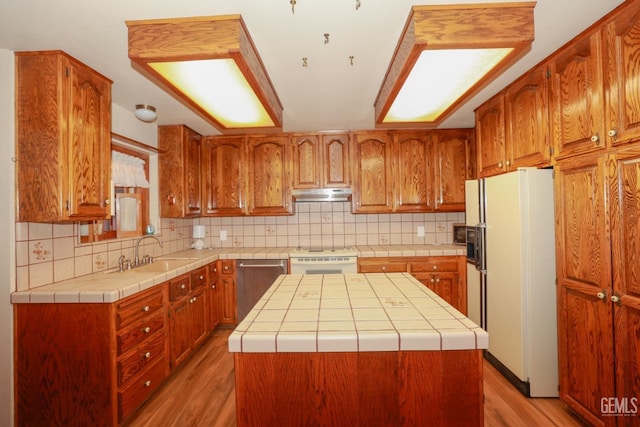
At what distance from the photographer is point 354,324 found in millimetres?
1092

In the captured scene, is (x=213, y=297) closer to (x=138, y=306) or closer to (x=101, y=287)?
(x=138, y=306)

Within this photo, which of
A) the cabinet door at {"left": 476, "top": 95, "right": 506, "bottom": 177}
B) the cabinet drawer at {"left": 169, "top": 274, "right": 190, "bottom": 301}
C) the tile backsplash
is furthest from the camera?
the tile backsplash

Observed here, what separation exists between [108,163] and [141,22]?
995 millimetres

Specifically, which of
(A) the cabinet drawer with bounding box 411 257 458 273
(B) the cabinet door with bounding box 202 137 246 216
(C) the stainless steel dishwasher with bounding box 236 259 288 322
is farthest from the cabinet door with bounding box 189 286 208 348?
(A) the cabinet drawer with bounding box 411 257 458 273

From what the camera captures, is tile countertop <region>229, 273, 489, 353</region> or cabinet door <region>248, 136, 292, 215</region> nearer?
tile countertop <region>229, 273, 489, 353</region>

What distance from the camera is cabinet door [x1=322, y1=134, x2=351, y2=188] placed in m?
3.48

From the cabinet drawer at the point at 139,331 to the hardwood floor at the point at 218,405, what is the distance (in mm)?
480

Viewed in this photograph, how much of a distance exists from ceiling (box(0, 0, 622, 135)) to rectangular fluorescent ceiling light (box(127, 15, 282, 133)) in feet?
0.21

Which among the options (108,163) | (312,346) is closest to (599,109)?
(312,346)

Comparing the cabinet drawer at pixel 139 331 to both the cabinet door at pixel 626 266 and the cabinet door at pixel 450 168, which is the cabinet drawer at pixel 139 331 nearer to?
the cabinet door at pixel 626 266

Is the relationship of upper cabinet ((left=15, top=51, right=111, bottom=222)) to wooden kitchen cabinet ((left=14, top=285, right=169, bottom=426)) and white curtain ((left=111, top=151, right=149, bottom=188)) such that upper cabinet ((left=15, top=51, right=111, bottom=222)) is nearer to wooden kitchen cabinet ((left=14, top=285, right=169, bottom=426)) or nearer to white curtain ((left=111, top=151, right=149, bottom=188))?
wooden kitchen cabinet ((left=14, top=285, right=169, bottom=426))

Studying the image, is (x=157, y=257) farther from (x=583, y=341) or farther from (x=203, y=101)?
(x=583, y=341)

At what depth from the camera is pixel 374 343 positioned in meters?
1.00

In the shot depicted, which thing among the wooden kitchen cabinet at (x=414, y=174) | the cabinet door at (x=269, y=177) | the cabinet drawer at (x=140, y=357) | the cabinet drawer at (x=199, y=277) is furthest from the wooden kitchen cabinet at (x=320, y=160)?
A: the cabinet drawer at (x=140, y=357)
